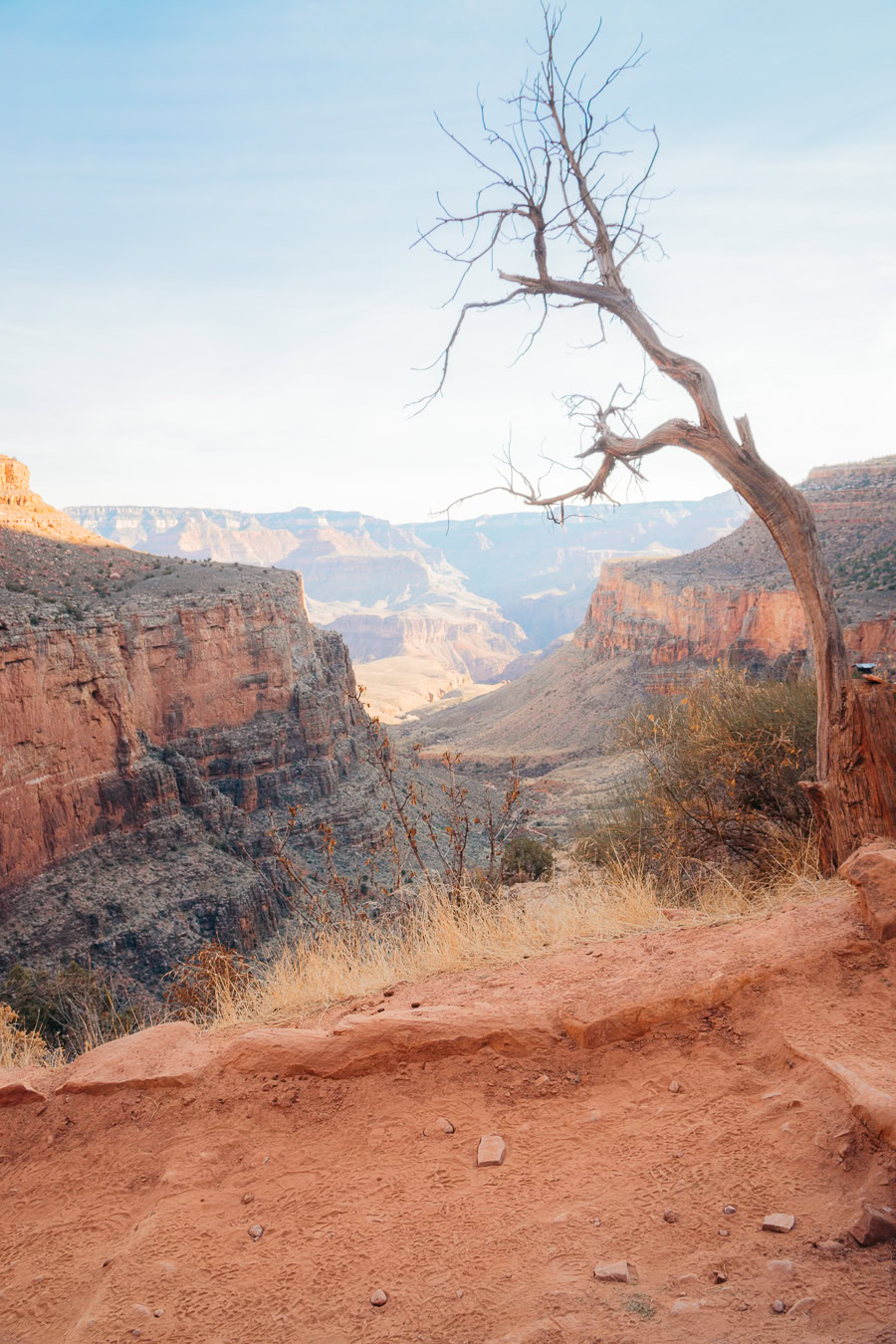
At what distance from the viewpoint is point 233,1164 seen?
10.3 feet

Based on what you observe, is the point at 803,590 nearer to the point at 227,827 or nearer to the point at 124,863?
the point at 124,863

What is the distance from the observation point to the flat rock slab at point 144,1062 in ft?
12.0

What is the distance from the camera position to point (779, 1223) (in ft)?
7.64

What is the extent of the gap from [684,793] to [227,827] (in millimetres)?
23444

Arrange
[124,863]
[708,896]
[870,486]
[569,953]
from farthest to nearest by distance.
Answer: [870,486]
[124,863]
[708,896]
[569,953]

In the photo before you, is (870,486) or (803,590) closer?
(803,590)

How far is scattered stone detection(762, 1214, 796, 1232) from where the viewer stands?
2.32 m

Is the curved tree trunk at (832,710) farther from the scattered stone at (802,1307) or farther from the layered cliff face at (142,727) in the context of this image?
the layered cliff face at (142,727)

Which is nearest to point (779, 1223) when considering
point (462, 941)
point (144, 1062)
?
point (462, 941)

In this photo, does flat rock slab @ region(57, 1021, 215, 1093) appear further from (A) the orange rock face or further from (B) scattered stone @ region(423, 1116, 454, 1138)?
(A) the orange rock face

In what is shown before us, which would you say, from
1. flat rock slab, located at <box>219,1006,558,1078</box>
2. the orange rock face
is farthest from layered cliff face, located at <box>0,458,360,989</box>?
flat rock slab, located at <box>219,1006,558,1078</box>

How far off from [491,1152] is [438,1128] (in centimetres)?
29

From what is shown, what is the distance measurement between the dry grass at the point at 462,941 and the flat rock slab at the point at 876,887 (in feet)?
2.47

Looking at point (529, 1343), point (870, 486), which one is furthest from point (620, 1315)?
point (870, 486)
